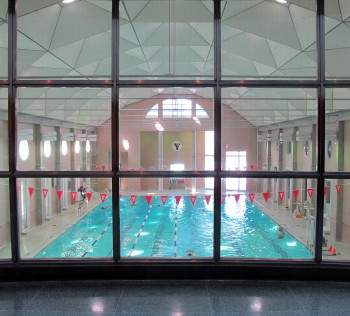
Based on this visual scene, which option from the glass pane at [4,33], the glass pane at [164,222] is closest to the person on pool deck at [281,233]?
the glass pane at [164,222]

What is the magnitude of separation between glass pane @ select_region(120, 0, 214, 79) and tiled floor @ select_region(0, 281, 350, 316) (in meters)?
2.18

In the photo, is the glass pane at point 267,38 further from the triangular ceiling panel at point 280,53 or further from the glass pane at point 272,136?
the glass pane at point 272,136

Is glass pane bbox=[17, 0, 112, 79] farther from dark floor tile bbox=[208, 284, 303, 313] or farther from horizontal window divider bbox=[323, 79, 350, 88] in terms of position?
dark floor tile bbox=[208, 284, 303, 313]

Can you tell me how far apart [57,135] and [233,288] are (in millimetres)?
7390

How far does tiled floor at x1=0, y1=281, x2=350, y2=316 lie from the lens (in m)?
2.40

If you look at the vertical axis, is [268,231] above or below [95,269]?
below

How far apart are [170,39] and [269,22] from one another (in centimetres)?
144

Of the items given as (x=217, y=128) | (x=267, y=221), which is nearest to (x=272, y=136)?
(x=267, y=221)

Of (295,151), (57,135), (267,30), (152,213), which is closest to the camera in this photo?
(267,30)

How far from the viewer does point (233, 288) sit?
2.77 m

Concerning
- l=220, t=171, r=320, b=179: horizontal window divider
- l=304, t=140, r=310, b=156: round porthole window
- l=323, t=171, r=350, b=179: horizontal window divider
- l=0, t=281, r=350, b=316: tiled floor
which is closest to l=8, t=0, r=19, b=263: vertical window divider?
l=0, t=281, r=350, b=316: tiled floor

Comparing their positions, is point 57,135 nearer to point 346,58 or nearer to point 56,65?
point 56,65

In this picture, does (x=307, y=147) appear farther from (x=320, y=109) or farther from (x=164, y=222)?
(x=320, y=109)

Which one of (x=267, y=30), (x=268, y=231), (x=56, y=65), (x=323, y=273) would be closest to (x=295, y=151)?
(x=268, y=231)
